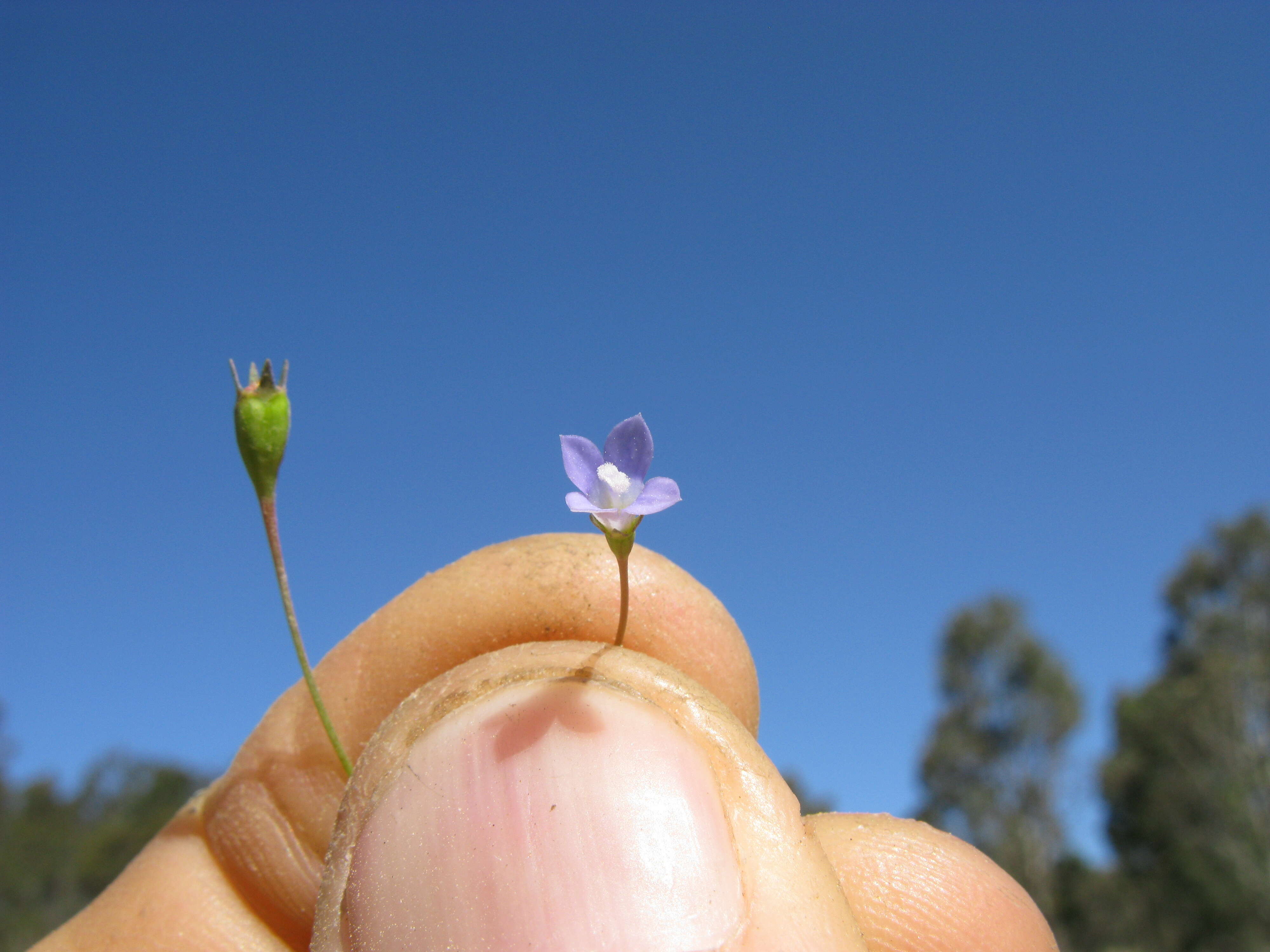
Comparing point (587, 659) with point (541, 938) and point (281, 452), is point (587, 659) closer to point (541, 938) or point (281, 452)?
point (541, 938)

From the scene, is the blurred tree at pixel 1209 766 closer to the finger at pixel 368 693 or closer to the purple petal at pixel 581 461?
the finger at pixel 368 693

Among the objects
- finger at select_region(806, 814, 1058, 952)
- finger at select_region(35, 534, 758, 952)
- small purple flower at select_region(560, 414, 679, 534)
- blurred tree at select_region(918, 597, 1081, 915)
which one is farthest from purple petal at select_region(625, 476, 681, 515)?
blurred tree at select_region(918, 597, 1081, 915)

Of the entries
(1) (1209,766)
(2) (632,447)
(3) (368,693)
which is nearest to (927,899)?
(2) (632,447)

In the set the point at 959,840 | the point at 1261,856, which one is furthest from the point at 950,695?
the point at 959,840

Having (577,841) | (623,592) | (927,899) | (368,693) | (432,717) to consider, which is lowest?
(577,841)

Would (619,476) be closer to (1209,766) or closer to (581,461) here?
(581,461)
